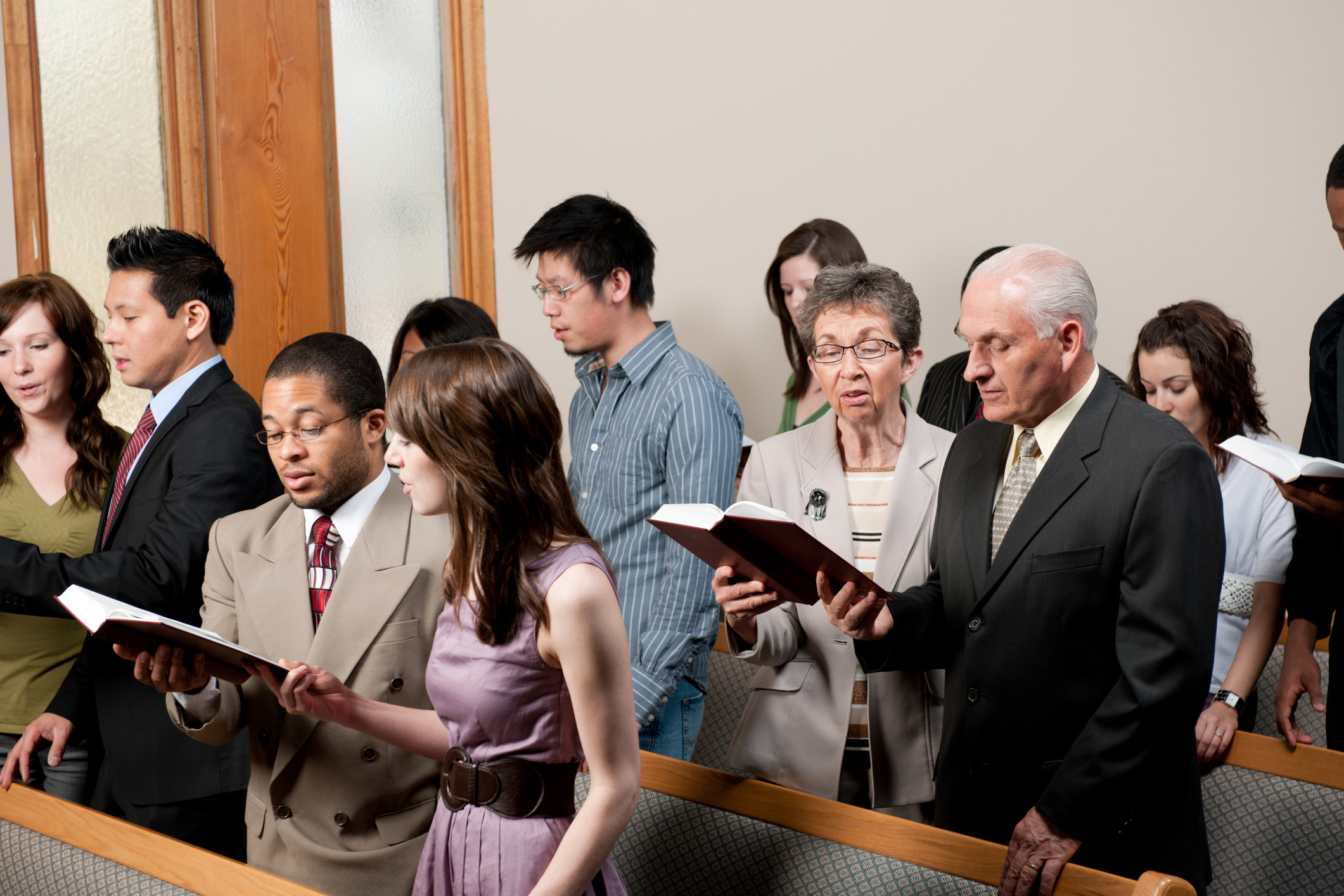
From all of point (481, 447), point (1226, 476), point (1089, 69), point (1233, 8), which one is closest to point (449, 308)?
point (481, 447)

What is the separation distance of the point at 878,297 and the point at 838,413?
22cm

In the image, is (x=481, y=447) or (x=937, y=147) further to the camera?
(x=937, y=147)

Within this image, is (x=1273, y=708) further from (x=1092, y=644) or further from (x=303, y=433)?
(x=303, y=433)

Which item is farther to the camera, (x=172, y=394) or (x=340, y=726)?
(x=172, y=394)

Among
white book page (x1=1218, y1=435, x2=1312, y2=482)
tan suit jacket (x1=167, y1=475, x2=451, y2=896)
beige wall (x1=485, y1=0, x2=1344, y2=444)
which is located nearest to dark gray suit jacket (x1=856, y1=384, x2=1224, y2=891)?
white book page (x1=1218, y1=435, x2=1312, y2=482)

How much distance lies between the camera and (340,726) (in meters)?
1.76

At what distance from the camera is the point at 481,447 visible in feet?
4.62

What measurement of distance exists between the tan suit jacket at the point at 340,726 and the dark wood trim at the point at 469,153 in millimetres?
2294

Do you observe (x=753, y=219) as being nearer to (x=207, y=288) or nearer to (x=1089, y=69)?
(x=1089, y=69)

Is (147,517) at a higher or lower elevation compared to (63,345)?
lower

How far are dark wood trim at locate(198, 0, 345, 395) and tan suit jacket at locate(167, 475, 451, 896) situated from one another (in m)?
1.85

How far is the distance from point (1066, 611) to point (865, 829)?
1.36ft

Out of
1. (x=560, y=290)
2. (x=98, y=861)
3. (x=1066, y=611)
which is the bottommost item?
(x=98, y=861)

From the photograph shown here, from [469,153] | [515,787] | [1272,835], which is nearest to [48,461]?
[515,787]
